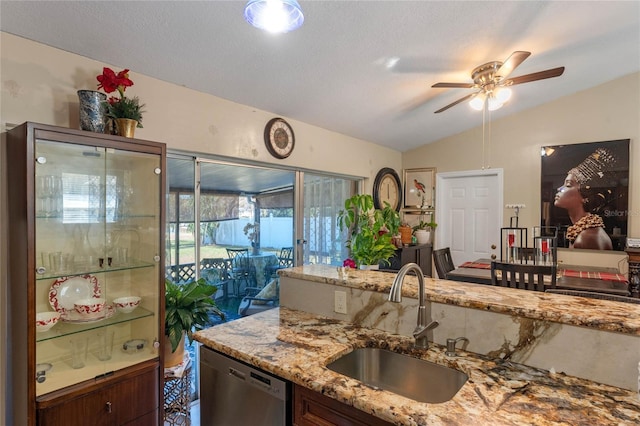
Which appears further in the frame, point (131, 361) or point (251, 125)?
point (251, 125)

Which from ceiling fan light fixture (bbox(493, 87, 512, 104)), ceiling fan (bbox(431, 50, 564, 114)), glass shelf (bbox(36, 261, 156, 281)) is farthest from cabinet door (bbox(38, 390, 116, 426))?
ceiling fan light fixture (bbox(493, 87, 512, 104))

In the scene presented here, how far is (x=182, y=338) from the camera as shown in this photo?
2.22 meters

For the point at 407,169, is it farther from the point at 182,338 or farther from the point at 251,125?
the point at 182,338

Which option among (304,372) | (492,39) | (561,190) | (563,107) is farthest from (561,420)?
(563,107)

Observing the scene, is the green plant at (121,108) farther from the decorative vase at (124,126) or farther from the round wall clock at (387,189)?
the round wall clock at (387,189)

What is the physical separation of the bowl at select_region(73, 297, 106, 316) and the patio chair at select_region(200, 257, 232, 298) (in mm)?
909

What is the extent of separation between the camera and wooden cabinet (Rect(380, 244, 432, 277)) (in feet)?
14.5

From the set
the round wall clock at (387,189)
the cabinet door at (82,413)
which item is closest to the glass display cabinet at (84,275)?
the cabinet door at (82,413)

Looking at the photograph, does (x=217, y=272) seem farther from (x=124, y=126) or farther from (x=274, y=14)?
(x=274, y=14)

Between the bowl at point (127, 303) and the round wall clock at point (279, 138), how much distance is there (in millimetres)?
1708

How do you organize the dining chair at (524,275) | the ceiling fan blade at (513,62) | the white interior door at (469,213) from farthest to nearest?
the white interior door at (469,213), the dining chair at (524,275), the ceiling fan blade at (513,62)

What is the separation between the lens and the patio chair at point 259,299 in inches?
130

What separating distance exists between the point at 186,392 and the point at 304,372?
59.6 inches

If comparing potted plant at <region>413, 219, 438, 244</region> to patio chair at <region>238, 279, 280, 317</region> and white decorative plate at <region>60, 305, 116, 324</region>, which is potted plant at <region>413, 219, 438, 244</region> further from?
white decorative plate at <region>60, 305, 116, 324</region>
